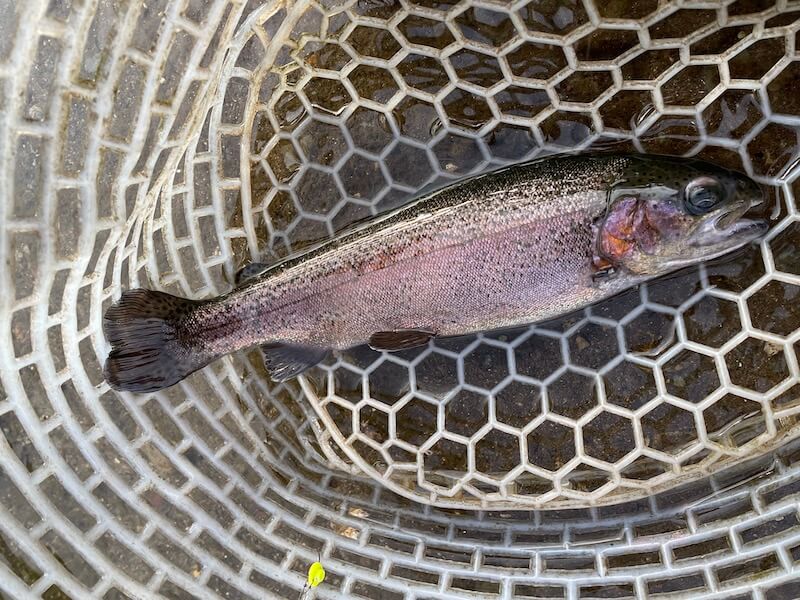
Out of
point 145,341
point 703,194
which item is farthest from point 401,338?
point 703,194

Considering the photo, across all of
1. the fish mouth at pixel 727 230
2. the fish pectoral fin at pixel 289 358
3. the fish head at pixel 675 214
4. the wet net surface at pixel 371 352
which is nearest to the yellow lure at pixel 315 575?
the wet net surface at pixel 371 352

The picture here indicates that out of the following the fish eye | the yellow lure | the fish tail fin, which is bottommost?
the yellow lure

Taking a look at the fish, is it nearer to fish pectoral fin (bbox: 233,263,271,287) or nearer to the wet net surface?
fish pectoral fin (bbox: 233,263,271,287)

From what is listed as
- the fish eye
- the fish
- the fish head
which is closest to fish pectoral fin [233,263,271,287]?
the fish

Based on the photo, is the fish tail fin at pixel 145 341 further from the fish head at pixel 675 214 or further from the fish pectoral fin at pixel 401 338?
the fish head at pixel 675 214

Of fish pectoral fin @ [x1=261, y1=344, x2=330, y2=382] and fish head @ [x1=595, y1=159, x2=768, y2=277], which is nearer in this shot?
fish head @ [x1=595, y1=159, x2=768, y2=277]

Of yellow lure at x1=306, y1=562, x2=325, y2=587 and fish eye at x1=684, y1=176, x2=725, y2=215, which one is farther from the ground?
fish eye at x1=684, y1=176, x2=725, y2=215

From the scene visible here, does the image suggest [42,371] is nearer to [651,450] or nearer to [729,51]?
[651,450]

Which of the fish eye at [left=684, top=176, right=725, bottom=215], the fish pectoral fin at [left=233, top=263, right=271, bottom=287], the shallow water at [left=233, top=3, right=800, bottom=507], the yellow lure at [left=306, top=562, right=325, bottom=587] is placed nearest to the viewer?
the fish eye at [left=684, top=176, right=725, bottom=215]

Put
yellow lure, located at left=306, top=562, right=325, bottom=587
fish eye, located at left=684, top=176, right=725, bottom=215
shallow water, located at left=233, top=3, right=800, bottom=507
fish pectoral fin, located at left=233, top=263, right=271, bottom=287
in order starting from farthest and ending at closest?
yellow lure, located at left=306, top=562, right=325, bottom=587
fish pectoral fin, located at left=233, top=263, right=271, bottom=287
shallow water, located at left=233, top=3, right=800, bottom=507
fish eye, located at left=684, top=176, right=725, bottom=215
